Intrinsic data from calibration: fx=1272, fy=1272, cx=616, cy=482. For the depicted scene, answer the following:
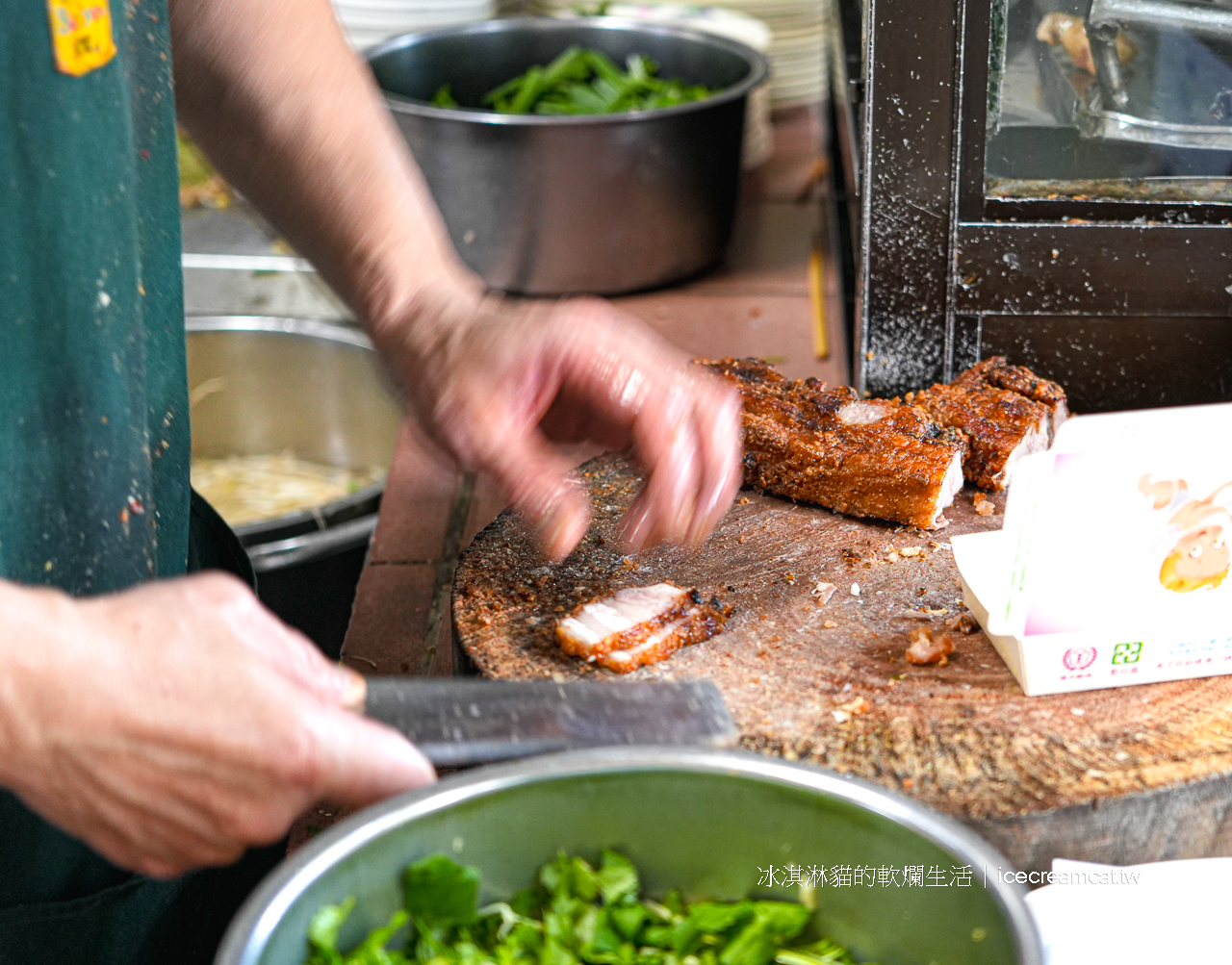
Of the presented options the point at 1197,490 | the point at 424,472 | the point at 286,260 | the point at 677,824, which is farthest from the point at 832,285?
the point at 677,824

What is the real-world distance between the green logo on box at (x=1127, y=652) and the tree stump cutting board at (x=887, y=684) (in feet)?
0.12

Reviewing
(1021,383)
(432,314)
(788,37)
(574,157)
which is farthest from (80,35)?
(788,37)

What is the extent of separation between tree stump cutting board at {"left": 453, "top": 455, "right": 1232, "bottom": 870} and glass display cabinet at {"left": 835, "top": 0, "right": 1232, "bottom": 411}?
0.94 ft

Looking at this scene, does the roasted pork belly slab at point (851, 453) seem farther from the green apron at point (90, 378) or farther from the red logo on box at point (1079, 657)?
the green apron at point (90, 378)

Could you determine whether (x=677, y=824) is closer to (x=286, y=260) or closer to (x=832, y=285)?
(x=832, y=285)

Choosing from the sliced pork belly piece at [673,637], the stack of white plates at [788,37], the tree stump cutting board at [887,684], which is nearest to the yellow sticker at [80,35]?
the tree stump cutting board at [887,684]

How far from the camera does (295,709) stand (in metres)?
0.90

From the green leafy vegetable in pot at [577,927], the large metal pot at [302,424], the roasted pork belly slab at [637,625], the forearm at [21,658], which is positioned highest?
the forearm at [21,658]

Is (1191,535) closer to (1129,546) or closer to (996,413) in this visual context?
(1129,546)

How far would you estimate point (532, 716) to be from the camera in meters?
1.05

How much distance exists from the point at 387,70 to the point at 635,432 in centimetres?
177

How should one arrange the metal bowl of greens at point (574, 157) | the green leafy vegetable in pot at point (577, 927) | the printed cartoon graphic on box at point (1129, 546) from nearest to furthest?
the green leafy vegetable in pot at point (577, 927) < the printed cartoon graphic on box at point (1129, 546) < the metal bowl of greens at point (574, 157)

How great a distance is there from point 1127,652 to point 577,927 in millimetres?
606

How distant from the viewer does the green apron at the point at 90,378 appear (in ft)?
3.88
